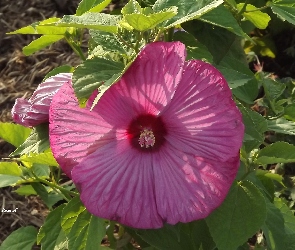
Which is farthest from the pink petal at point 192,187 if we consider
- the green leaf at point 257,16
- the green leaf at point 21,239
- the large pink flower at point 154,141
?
the green leaf at point 21,239

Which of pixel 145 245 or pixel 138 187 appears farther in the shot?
pixel 145 245

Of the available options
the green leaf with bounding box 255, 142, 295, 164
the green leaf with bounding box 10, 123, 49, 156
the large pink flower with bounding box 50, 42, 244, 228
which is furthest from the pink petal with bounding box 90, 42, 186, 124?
the green leaf with bounding box 255, 142, 295, 164

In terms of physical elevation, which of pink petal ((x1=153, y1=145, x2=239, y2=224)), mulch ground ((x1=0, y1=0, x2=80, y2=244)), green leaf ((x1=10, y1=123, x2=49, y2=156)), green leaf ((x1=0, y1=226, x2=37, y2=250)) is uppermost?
pink petal ((x1=153, y1=145, x2=239, y2=224))

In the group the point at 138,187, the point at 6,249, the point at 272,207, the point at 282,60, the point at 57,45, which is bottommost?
the point at 282,60

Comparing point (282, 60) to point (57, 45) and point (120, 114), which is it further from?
point (120, 114)

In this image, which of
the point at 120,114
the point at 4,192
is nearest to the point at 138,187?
the point at 120,114

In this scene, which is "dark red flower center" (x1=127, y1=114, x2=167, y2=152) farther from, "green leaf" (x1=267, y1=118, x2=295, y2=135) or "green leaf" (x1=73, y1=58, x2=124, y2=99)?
"green leaf" (x1=267, y1=118, x2=295, y2=135)

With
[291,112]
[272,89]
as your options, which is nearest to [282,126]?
[291,112]
